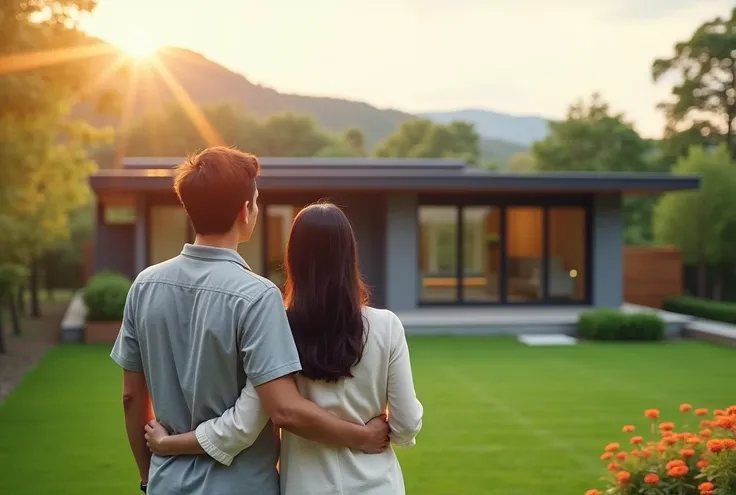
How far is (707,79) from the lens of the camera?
3173cm

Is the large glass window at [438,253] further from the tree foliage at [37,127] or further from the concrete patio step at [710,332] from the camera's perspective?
the tree foliage at [37,127]

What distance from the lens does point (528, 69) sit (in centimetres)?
6888

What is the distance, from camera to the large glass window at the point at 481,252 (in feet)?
54.3

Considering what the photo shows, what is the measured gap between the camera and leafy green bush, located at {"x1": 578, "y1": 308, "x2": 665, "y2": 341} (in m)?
13.4

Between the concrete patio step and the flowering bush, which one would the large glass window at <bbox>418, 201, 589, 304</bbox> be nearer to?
the concrete patio step

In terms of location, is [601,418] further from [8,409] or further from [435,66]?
[435,66]

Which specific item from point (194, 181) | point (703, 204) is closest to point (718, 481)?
point (194, 181)

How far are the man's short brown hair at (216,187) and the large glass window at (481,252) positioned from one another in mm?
14497

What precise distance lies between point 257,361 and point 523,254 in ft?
49.3

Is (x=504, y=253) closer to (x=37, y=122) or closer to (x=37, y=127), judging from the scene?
(x=37, y=122)

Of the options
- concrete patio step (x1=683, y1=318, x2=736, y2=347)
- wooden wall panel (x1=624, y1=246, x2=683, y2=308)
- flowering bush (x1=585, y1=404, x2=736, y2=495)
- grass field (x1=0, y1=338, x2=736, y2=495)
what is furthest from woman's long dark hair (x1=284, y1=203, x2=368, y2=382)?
wooden wall panel (x1=624, y1=246, x2=683, y2=308)

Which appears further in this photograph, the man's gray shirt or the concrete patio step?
the concrete patio step

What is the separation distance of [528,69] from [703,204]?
51849 mm

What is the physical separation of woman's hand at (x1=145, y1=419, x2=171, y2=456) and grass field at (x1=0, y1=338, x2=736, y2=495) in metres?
Result: 3.30
